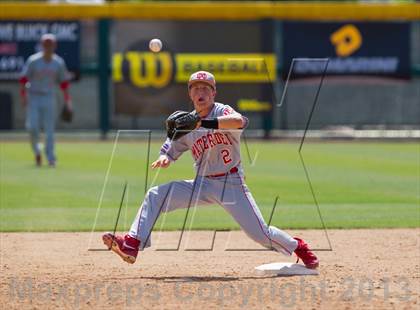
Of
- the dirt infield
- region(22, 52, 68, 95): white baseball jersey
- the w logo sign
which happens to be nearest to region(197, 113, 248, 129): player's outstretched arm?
the w logo sign

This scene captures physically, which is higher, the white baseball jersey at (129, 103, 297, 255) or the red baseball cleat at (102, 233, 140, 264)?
the white baseball jersey at (129, 103, 297, 255)

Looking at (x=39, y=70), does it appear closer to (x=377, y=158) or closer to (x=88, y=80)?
(x=377, y=158)

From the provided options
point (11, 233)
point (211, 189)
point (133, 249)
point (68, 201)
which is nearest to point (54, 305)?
point (133, 249)

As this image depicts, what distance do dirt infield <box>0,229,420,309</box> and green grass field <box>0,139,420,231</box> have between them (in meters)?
0.96

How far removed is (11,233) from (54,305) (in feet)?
13.6

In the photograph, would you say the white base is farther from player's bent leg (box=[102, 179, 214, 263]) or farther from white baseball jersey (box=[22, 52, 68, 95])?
white baseball jersey (box=[22, 52, 68, 95])

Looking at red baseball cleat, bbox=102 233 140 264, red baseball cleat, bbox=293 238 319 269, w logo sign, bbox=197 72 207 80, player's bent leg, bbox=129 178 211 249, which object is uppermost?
w logo sign, bbox=197 72 207 80

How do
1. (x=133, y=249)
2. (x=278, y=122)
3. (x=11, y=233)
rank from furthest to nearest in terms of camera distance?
1. (x=278, y=122)
2. (x=11, y=233)
3. (x=133, y=249)

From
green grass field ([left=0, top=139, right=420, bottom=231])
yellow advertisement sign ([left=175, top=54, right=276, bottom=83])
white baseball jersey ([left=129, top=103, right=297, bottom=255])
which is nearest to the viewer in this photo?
white baseball jersey ([left=129, top=103, right=297, bottom=255])

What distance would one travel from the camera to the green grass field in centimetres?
1121

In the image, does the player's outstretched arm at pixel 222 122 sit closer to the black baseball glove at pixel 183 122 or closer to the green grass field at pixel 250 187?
the black baseball glove at pixel 183 122

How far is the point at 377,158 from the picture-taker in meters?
19.2

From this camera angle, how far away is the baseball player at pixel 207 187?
723 centimetres

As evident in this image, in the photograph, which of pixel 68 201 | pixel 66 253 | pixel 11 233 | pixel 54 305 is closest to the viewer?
pixel 54 305
